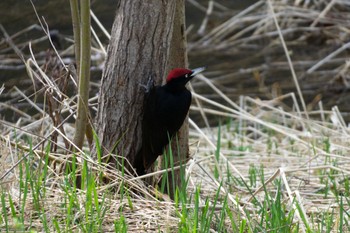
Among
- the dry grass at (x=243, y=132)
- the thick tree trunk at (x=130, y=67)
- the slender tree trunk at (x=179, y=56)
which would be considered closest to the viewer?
the dry grass at (x=243, y=132)

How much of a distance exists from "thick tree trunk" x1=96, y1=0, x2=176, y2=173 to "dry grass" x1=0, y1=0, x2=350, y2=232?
0.68 ft

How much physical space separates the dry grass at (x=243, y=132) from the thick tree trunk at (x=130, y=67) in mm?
207

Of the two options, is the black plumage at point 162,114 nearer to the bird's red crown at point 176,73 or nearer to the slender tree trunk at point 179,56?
the bird's red crown at point 176,73

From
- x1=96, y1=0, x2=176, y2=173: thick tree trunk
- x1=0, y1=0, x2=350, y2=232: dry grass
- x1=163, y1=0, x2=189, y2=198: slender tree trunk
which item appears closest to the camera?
x1=0, y1=0, x2=350, y2=232: dry grass

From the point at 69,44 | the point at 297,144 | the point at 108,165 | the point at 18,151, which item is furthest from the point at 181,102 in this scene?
the point at 69,44

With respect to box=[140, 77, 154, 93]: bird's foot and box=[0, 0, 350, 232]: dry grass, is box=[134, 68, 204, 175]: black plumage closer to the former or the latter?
box=[140, 77, 154, 93]: bird's foot

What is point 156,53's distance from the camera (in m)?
3.86

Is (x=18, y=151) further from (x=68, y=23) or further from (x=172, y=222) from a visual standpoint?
(x=68, y=23)

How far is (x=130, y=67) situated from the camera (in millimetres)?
3875

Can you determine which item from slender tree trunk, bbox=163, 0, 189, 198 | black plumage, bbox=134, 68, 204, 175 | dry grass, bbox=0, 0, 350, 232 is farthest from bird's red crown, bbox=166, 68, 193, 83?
dry grass, bbox=0, 0, 350, 232

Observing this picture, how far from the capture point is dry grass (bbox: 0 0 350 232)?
3.59m

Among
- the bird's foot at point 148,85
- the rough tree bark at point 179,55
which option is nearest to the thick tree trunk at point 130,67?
the bird's foot at point 148,85

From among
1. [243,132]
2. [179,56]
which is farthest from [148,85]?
[243,132]

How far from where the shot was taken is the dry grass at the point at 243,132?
3.59 metres
